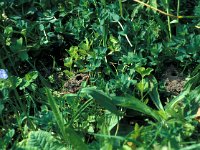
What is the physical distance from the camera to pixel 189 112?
2549 mm

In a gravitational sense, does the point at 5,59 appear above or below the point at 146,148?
above

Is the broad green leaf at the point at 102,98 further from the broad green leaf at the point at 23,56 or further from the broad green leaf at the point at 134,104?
the broad green leaf at the point at 23,56

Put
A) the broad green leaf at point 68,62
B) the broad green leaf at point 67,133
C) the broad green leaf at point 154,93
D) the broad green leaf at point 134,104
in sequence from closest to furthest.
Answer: the broad green leaf at point 67,133 < the broad green leaf at point 134,104 < the broad green leaf at point 154,93 < the broad green leaf at point 68,62

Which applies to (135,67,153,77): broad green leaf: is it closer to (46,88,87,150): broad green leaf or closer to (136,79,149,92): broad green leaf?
(136,79,149,92): broad green leaf

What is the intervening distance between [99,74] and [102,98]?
0.31 m

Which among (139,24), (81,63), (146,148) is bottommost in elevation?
Result: (146,148)

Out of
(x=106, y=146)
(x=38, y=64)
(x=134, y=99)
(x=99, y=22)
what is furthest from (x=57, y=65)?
(x=106, y=146)

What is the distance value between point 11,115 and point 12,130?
27 centimetres

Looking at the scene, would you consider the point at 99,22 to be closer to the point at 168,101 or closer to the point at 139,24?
the point at 139,24

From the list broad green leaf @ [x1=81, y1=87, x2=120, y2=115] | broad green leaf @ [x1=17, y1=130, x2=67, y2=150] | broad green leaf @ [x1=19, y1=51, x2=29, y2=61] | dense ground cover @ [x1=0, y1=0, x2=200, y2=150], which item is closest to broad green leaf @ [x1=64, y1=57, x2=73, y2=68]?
dense ground cover @ [x1=0, y1=0, x2=200, y2=150]

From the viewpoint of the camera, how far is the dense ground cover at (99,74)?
2.47 m

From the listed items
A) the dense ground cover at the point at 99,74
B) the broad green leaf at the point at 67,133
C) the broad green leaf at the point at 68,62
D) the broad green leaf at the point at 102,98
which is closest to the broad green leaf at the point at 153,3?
the dense ground cover at the point at 99,74

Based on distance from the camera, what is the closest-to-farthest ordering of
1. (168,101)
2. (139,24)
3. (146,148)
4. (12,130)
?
(146,148), (12,130), (168,101), (139,24)

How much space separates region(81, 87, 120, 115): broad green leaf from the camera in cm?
258
